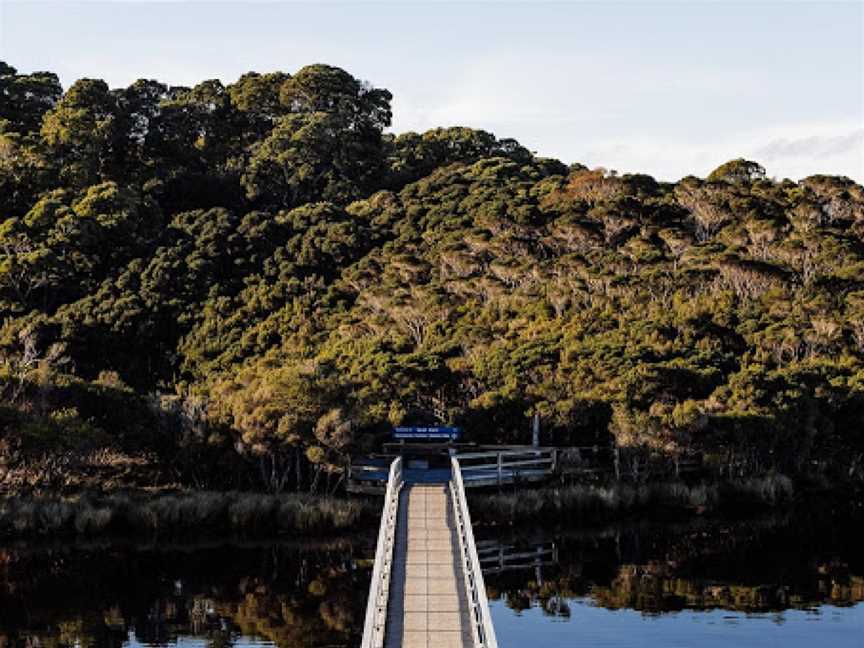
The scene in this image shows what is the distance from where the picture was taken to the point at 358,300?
54656 mm

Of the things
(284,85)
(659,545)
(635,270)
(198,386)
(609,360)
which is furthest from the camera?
(284,85)

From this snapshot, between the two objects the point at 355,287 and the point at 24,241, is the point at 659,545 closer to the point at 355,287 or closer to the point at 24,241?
the point at 355,287

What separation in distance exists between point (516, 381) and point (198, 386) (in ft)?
47.7

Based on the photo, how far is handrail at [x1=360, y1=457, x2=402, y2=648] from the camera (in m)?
16.5

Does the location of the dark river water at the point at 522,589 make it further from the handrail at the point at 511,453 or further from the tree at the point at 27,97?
the tree at the point at 27,97

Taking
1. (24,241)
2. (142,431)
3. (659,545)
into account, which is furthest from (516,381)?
(24,241)

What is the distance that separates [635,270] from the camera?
54.6 m

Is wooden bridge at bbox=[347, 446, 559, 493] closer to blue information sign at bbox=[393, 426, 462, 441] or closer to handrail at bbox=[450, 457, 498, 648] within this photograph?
blue information sign at bbox=[393, 426, 462, 441]

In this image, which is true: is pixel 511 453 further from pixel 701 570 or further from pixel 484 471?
pixel 701 570

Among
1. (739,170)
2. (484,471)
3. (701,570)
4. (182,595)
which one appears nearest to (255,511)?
(182,595)

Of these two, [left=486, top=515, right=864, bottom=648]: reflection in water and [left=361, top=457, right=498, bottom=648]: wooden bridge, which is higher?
[left=361, top=457, right=498, bottom=648]: wooden bridge

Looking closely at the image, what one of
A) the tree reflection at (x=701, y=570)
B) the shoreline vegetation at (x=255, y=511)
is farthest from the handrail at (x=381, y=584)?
the shoreline vegetation at (x=255, y=511)

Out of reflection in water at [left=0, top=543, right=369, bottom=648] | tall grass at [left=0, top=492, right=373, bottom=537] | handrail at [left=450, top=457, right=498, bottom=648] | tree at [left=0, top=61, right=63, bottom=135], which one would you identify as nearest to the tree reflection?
handrail at [left=450, top=457, right=498, bottom=648]

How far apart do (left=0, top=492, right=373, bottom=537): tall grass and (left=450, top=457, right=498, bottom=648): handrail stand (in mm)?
6088
